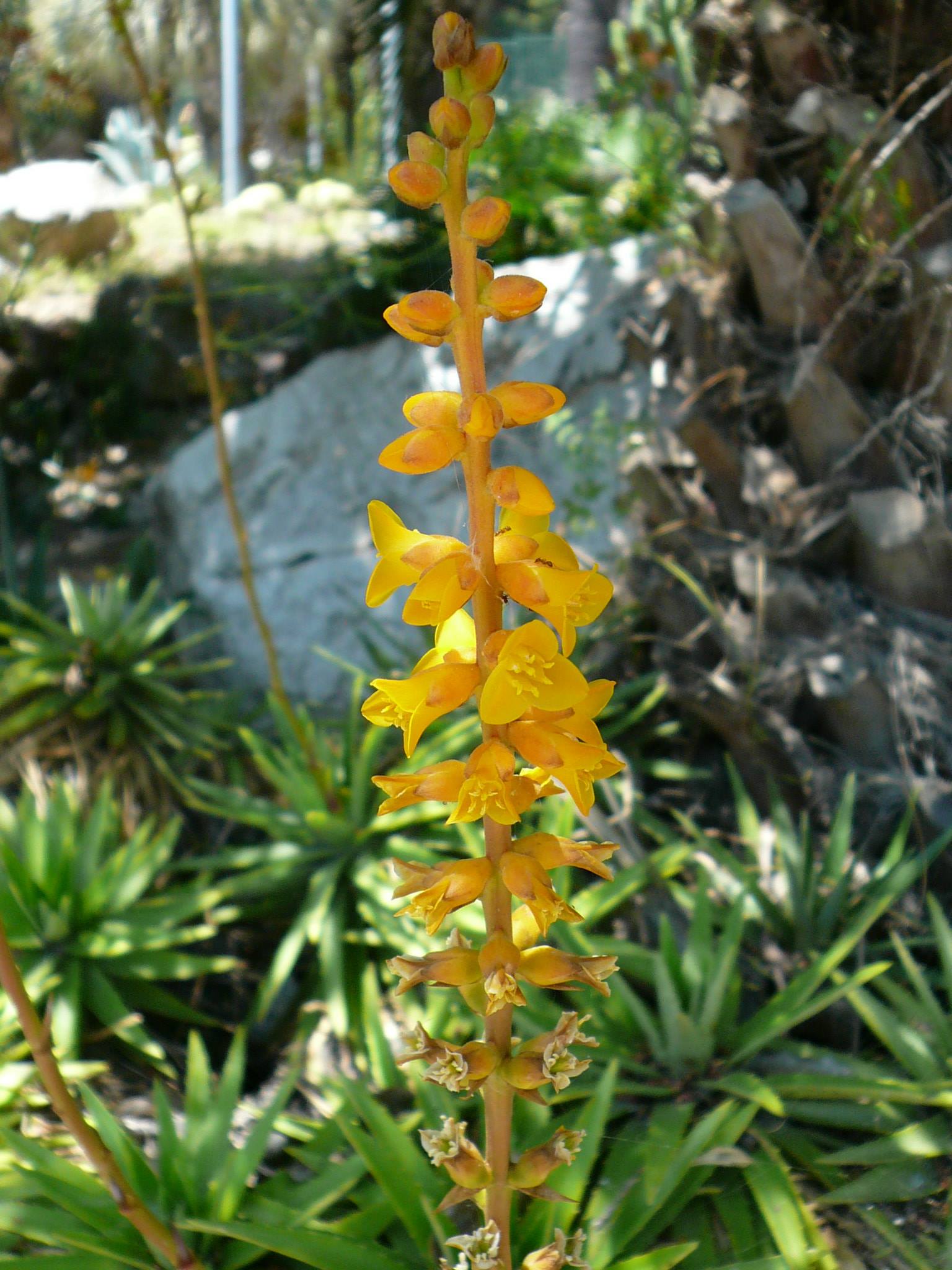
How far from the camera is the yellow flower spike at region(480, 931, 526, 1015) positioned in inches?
35.4

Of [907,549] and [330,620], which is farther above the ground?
[907,549]

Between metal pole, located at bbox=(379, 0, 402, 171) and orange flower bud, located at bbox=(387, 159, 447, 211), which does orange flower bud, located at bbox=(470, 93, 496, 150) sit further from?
metal pole, located at bbox=(379, 0, 402, 171)

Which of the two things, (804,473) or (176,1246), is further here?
(804,473)

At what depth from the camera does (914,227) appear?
7.95 ft

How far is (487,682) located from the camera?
85cm

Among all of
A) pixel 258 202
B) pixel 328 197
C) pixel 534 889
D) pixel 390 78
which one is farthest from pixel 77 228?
pixel 534 889

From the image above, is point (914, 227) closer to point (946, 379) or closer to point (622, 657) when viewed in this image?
Result: point (946, 379)

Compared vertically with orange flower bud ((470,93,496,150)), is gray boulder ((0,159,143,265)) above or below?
below

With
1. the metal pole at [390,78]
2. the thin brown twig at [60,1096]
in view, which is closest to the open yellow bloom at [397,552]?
the thin brown twig at [60,1096]

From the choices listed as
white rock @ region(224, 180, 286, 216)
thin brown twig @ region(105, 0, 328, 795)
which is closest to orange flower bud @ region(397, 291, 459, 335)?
thin brown twig @ region(105, 0, 328, 795)

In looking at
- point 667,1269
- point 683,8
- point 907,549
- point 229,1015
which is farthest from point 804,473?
point 229,1015

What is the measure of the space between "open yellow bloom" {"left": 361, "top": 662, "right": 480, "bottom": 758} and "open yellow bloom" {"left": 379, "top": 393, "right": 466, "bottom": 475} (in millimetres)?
192

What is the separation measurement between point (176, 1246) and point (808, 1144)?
111cm

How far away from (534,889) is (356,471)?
3.48 m
